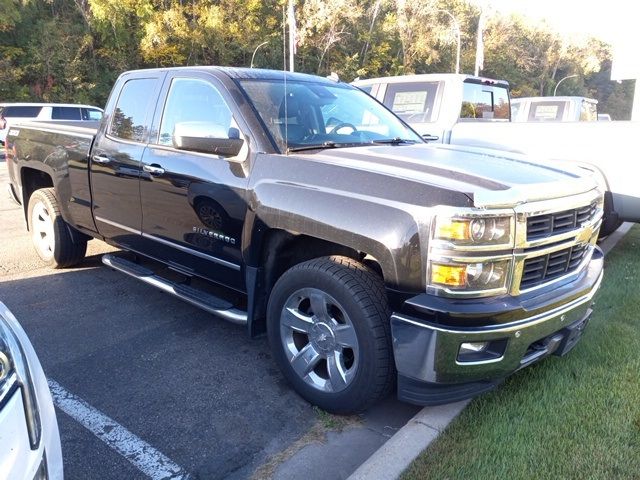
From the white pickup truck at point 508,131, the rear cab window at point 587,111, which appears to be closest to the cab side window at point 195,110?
the white pickup truck at point 508,131

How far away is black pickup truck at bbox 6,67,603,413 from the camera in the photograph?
2537 millimetres

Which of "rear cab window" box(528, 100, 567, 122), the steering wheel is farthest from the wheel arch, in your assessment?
"rear cab window" box(528, 100, 567, 122)

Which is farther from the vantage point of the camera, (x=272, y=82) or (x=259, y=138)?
(x=272, y=82)

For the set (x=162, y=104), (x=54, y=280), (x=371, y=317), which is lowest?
(x=54, y=280)

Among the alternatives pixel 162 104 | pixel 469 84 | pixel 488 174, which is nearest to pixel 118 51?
pixel 469 84

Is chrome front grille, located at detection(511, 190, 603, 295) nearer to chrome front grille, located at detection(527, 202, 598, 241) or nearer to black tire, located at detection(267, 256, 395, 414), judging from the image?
chrome front grille, located at detection(527, 202, 598, 241)

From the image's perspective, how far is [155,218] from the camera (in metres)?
4.04

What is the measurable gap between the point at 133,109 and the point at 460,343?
330 centimetres

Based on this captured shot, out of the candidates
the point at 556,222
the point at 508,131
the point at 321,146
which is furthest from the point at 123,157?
the point at 508,131

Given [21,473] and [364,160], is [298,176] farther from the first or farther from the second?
[21,473]

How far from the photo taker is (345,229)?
9.11 feet

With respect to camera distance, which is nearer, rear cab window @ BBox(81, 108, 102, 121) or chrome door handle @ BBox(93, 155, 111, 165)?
chrome door handle @ BBox(93, 155, 111, 165)

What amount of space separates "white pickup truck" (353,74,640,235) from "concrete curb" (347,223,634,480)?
201 cm

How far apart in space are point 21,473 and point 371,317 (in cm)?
167
